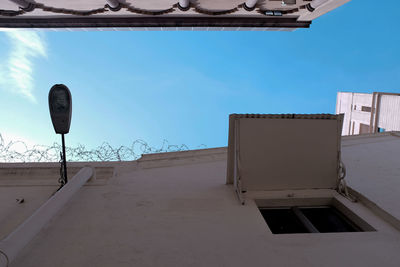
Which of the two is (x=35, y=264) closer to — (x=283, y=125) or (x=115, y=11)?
(x=283, y=125)

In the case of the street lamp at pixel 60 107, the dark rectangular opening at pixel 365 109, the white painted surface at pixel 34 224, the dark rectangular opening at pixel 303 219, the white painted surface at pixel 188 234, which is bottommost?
the dark rectangular opening at pixel 303 219

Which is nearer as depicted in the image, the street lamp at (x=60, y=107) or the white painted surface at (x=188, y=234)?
the white painted surface at (x=188, y=234)

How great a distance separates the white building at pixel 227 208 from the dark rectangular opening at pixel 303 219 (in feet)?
0.06

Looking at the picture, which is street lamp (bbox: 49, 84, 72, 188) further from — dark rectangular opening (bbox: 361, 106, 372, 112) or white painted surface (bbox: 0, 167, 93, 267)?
dark rectangular opening (bbox: 361, 106, 372, 112)

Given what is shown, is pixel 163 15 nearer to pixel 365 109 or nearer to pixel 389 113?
pixel 389 113

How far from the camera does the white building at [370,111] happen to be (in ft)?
52.4

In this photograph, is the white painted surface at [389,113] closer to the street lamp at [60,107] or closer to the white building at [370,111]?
the white building at [370,111]

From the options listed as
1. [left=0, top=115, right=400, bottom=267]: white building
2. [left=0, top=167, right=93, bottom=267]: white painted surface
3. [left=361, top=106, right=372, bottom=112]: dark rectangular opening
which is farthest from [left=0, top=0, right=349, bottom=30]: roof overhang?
[left=361, top=106, right=372, bottom=112]: dark rectangular opening

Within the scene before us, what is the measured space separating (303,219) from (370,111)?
21.2m

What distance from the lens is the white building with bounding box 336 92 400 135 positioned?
1598 centimetres

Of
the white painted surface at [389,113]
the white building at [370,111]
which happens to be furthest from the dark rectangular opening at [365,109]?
the white painted surface at [389,113]

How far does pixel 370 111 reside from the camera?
19.7 metres

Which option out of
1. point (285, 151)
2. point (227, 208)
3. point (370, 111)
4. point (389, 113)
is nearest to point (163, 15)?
point (285, 151)

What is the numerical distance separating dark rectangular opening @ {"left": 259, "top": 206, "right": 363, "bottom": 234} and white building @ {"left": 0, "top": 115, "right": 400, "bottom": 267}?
0.02m
